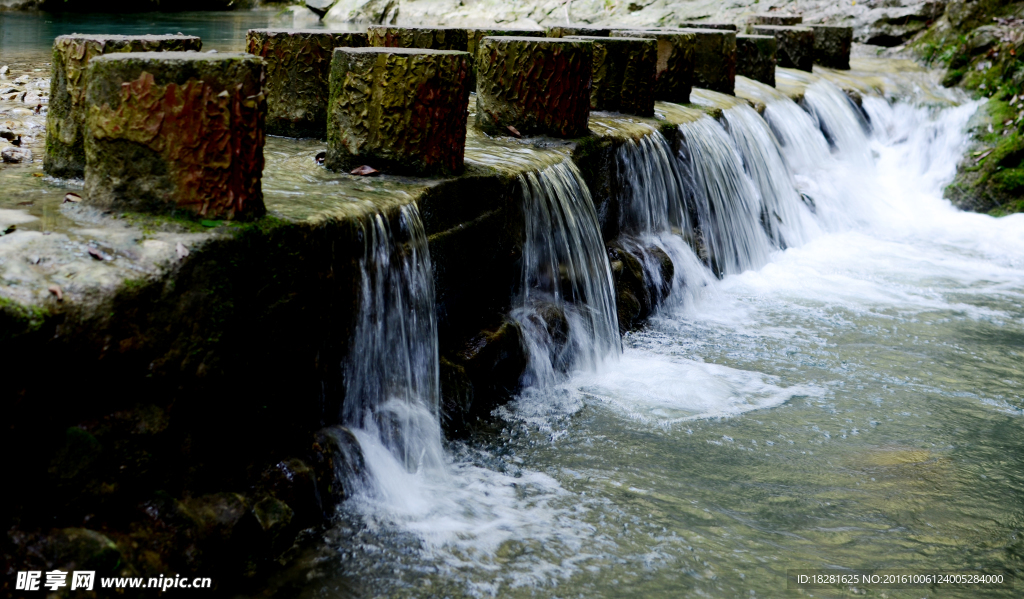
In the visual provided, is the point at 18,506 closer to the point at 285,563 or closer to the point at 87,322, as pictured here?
the point at 87,322

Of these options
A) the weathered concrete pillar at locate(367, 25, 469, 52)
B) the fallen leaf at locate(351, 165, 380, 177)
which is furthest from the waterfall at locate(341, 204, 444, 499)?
the weathered concrete pillar at locate(367, 25, 469, 52)

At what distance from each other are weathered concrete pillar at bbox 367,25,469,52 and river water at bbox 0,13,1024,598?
2466mm

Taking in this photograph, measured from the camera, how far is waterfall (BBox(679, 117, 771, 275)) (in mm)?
7340

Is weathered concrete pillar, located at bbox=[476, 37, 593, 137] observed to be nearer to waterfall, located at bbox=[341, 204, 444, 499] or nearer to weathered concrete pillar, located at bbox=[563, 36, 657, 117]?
weathered concrete pillar, located at bbox=[563, 36, 657, 117]

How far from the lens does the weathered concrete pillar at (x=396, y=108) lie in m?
4.33

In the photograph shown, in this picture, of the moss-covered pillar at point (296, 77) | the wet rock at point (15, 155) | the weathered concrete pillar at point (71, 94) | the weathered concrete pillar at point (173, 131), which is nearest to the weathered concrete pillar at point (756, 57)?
the moss-covered pillar at point (296, 77)

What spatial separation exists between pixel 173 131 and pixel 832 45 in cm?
1132

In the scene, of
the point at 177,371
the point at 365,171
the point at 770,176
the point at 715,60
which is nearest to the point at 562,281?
the point at 365,171

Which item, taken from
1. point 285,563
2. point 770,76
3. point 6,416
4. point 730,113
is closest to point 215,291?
point 6,416

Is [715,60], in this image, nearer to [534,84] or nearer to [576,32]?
[576,32]

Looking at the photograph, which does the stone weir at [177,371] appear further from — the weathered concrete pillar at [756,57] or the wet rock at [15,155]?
the weathered concrete pillar at [756,57]

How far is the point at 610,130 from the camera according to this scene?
6469mm

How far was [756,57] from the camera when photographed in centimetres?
1029

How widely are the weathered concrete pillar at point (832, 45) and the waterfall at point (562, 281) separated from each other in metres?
8.35
